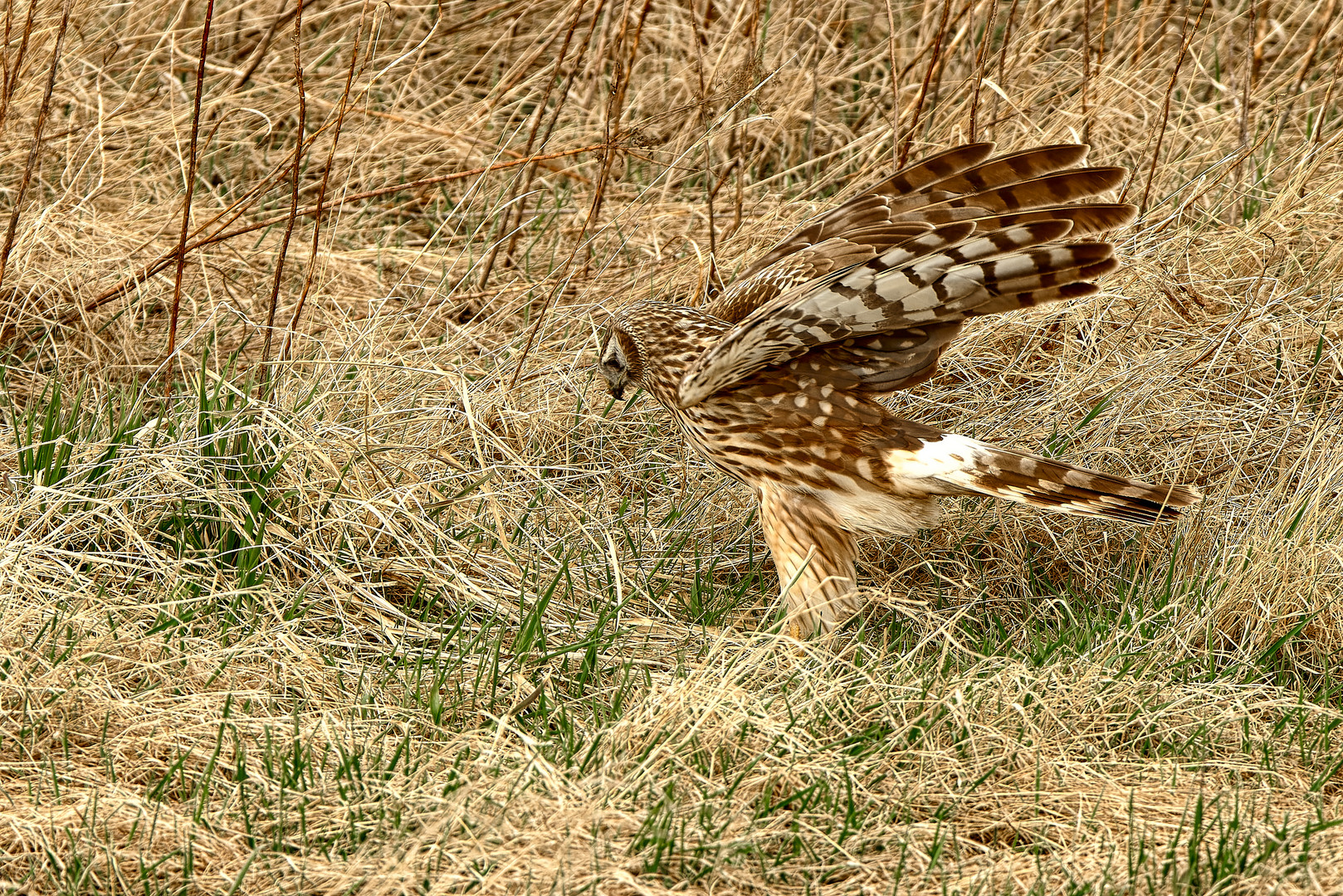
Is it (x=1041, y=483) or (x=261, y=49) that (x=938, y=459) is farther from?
(x=261, y=49)

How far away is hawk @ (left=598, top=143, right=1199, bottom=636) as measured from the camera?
126 inches

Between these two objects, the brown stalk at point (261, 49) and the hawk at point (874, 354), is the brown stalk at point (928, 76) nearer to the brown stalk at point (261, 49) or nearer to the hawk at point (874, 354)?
the hawk at point (874, 354)

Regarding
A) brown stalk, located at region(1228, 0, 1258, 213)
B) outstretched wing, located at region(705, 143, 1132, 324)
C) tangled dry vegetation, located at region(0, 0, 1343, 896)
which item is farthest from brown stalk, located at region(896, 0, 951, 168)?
brown stalk, located at region(1228, 0, 1258, 213)

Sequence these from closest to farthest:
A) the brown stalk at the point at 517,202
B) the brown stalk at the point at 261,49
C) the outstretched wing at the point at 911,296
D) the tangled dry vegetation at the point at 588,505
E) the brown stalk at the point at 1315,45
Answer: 1. the tangled dry vegetation at the point at 588,505
2. the outstretched wing at the point at 911,296
3. the brown stalk at the point at 517,202
4. the brown stalk at the point at 1315,45
5. the brown stalk at the point at 261,49

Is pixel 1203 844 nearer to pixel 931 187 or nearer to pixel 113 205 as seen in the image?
pixel 931 187

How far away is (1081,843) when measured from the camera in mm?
2729

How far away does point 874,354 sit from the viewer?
3.57 metres

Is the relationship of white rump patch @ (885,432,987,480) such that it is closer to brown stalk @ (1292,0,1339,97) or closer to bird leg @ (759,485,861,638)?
bird leg @ (759,485,861,638)

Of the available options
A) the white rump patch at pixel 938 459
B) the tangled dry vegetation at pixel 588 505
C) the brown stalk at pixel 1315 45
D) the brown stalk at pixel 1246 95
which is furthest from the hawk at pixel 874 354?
the brown stalk at pixel 1315 45

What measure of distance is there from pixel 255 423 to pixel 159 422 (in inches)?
9.8

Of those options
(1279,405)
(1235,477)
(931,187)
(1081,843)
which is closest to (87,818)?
(1081,843)

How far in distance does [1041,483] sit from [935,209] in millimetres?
766

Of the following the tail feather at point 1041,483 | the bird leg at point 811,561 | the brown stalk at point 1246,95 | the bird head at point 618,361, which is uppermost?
the brown stalk at point 1246,95

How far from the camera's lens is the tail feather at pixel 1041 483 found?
3.38 metres
